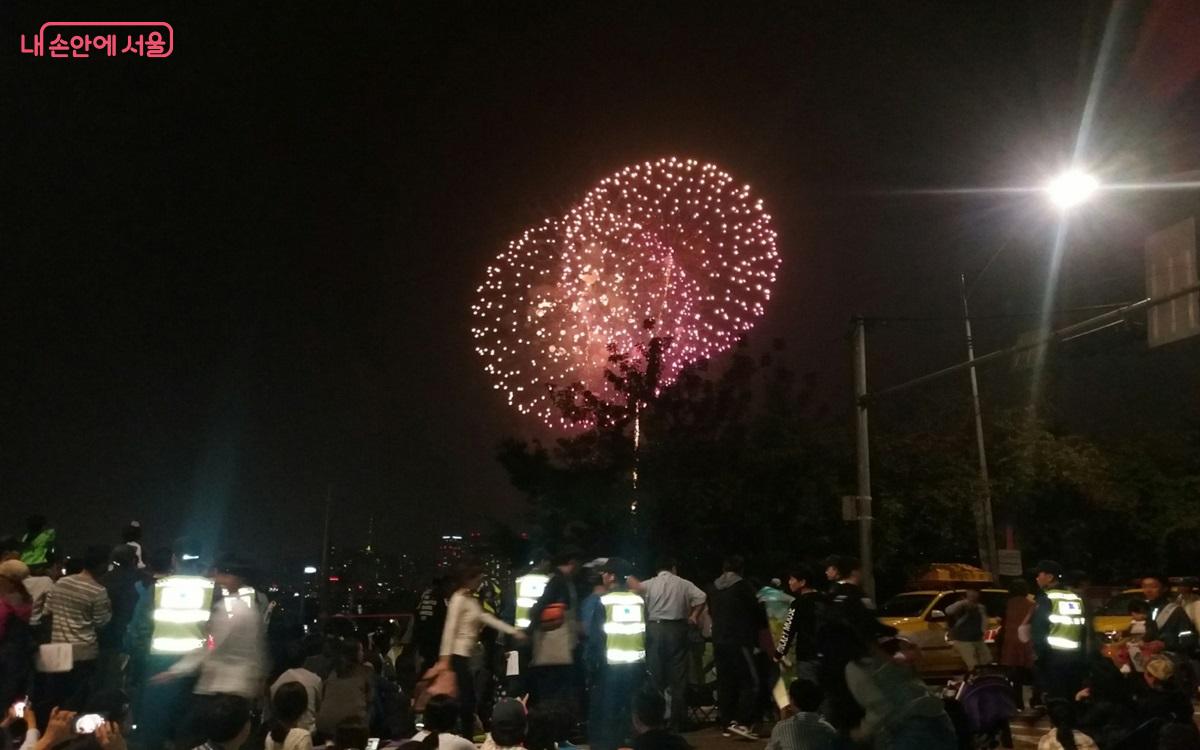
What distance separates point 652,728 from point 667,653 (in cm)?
543

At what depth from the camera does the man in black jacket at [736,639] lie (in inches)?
480

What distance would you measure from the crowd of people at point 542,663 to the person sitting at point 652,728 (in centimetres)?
1

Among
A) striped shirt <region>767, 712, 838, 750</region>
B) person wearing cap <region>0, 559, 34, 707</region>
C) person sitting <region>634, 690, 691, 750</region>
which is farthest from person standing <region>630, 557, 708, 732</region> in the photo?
person wearing cap <region>0, 559, 34, 707</region>

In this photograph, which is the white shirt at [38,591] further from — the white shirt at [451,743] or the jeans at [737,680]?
the jeans at [737,680]

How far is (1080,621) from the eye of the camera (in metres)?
12.0

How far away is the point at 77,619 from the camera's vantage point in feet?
31.4

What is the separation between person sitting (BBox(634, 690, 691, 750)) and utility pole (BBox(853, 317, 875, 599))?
1240 cm

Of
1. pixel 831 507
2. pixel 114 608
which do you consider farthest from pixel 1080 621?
pixel 831 507

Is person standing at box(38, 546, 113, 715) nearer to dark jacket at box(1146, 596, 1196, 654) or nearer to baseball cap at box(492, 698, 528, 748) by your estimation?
baseball cap at box(492, 698, 528, 748)

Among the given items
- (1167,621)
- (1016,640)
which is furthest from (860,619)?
(1016,640)

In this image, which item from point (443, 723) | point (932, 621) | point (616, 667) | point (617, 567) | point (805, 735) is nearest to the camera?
point (805, 735)

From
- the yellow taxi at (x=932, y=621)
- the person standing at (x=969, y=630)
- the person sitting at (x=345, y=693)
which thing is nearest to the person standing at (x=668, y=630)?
the person standing at (x=969, y=630)

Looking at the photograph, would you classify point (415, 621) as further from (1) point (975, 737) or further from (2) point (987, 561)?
(2) point (987, 561)

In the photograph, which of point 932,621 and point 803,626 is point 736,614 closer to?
point 803,626
